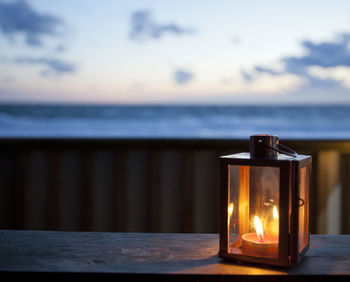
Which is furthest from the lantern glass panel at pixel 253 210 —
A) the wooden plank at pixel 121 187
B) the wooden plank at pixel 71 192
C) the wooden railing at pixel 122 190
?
the wooden plank at pixel 71 192

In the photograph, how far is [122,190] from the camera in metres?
1.67

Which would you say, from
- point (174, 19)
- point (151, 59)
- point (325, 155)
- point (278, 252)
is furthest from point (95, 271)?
point (151, 59)

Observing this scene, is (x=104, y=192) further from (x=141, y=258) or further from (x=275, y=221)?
(x=275, y=221)

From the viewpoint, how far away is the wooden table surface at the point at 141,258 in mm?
627

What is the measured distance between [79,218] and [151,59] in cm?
104

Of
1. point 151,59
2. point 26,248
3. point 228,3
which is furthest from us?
point 151,59

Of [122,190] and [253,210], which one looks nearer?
[253,210]

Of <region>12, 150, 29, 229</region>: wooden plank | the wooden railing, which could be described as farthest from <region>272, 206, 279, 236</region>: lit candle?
<region>12, 150, 29, 229</region>: wooden plank

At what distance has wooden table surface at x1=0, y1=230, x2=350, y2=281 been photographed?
63 cm

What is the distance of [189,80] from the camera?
7.63ft

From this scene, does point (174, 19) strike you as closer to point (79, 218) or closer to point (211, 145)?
point (211, 145)

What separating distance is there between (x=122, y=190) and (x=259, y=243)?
1093mm

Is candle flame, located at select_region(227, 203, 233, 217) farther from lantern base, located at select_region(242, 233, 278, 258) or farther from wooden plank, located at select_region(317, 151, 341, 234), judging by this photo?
wooden plank, located at select_region(317, 151, 341, 234)

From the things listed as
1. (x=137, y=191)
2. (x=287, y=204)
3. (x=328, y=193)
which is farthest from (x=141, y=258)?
(x=328, y=193)
